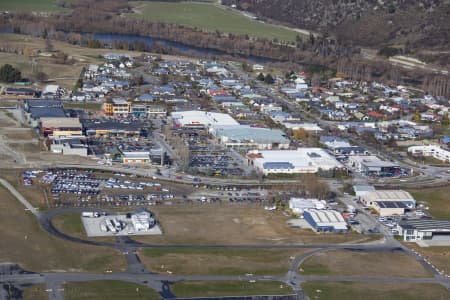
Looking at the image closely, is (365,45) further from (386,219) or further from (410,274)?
(410,274)

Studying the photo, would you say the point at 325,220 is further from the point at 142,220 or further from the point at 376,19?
the point at 376,19

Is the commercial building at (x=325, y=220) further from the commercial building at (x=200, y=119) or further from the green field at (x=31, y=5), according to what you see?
the green field at (x=31, y=5)

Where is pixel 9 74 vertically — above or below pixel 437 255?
above

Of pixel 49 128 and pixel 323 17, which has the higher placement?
pixel 323 17

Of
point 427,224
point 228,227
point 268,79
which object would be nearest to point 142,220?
point 228,227

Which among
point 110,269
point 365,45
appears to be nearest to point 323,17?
point 365,45

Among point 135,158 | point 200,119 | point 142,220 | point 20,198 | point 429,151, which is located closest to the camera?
point 142,220
